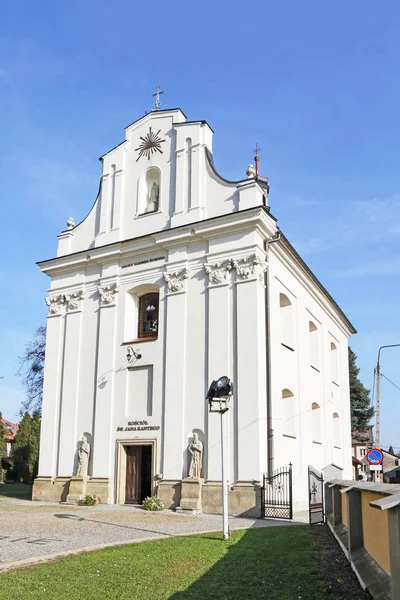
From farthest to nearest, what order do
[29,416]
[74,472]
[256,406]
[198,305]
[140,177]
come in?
[29,416] → [140,177] → [74,472] → [198,305] → [256,406]

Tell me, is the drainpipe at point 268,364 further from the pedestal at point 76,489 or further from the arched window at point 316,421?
the pedestal at point 76,489

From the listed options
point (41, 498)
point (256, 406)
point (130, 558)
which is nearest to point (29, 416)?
point (41, 498)

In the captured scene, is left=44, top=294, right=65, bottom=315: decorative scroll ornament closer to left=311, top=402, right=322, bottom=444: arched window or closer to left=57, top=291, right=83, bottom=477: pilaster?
left=57, top=291, right=83, bottom=477: pilaster

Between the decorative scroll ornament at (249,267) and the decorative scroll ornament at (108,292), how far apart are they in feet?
18.2

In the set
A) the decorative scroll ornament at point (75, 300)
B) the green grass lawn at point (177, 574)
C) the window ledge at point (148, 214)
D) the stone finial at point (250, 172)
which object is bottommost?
the green grass lawn at point (177, 574)

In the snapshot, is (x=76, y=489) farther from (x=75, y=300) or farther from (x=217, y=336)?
(x=217, y=336)

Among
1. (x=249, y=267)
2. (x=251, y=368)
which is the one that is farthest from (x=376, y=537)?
(x=249, y=267)

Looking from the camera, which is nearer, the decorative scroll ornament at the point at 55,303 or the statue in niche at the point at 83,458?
the statue in niche at the point at 83,458

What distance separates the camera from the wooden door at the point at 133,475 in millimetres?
20969

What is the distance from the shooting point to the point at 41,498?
22.5m

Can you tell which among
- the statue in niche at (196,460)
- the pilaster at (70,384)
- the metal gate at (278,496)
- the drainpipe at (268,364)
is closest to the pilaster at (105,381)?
the pilaster at (70,384)

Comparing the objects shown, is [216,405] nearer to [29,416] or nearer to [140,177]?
[140,177]

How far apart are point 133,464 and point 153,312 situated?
5838 mm

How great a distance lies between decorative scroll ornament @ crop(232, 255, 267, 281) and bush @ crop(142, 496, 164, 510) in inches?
315
